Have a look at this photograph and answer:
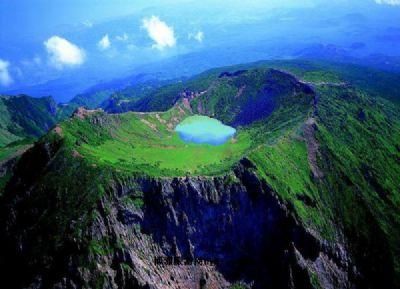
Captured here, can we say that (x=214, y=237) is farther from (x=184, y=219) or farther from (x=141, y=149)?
(x=141, y=149)

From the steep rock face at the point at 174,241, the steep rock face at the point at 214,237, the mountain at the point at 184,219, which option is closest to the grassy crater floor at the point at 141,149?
the mountain at the point at 184,219

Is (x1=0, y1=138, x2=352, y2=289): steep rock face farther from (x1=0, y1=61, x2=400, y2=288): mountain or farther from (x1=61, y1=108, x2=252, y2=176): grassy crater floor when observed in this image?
(x1=61, y1=108, x2=252, y2=176): grassy crater floor

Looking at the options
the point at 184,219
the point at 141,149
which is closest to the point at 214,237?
the point at 184,219

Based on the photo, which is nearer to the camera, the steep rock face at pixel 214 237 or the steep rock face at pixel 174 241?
the steep rock face at pixel 174 241

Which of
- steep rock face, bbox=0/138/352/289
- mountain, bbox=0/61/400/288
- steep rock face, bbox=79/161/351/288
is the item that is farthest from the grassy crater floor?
steep rock face, bbox=79/161/351/288

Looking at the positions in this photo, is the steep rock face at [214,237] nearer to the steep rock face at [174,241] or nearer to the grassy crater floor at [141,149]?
the steep rock face at [174,241]

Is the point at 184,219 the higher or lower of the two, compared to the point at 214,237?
higher
